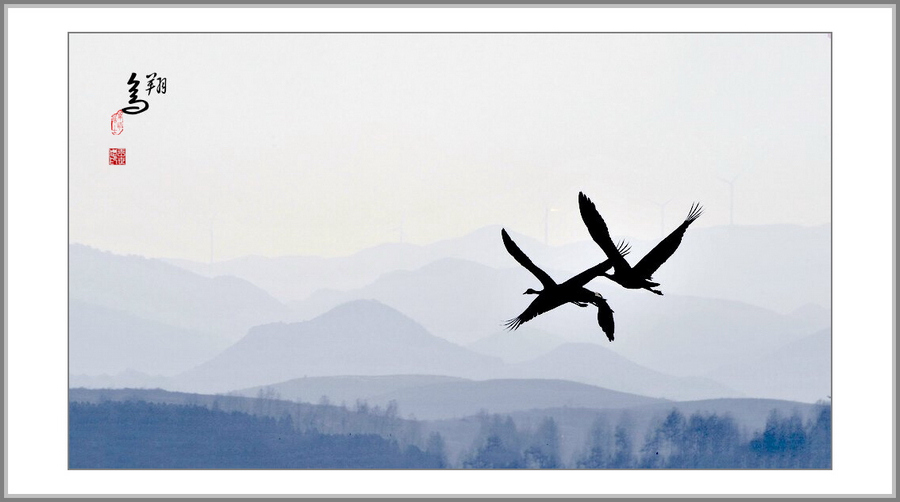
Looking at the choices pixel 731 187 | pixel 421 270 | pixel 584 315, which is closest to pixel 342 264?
pixel 421 270

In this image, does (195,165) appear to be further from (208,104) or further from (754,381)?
(754,381)

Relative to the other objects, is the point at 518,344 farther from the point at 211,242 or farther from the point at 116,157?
the point at 116,157

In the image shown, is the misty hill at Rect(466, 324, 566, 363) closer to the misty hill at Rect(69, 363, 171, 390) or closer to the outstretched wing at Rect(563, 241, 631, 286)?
the outstretched wing at Rect(563, 241, 631, 286)

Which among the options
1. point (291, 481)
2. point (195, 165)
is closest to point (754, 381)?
point (291, 481)

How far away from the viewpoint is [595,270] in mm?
8633

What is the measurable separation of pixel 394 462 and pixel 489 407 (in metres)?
0.85

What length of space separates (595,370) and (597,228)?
1.11 meters

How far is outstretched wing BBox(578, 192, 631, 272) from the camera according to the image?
854 cm

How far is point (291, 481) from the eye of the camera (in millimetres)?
8680

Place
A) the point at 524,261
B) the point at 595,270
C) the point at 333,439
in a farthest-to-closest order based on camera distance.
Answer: the point at 333,439 < the point at 595,270 < the point at 524,261

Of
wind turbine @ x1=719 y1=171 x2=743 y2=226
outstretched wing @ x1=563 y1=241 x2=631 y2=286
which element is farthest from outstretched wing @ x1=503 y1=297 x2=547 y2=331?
wind turbine @ x1=719 y1=171 x2=743 y2=226

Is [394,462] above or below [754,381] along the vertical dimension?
below

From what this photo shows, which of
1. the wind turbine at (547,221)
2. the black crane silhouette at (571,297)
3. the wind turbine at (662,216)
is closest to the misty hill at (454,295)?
the black crane silhouette at (571,297)

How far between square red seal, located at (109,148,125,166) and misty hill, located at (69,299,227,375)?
1.12 metres
